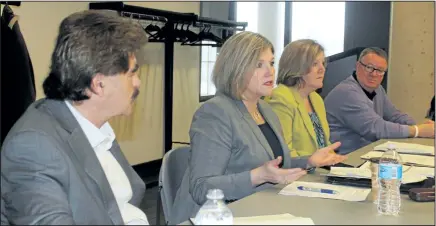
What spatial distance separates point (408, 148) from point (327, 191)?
1.20 meters

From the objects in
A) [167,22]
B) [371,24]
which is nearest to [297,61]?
[167,22]

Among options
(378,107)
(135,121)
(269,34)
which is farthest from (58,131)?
(269,34)

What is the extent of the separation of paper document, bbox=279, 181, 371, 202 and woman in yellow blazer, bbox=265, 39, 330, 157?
2.46ft

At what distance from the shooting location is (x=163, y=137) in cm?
539

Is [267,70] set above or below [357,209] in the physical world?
above

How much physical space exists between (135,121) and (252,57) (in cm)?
277

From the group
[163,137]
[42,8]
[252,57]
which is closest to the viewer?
[252,57]

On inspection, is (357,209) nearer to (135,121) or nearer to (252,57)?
(252,57)

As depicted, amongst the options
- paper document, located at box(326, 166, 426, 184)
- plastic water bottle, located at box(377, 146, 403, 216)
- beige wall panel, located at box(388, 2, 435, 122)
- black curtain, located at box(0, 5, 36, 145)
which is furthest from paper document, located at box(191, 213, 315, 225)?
beige wall panel, located at box(388, 2, 435, 122)

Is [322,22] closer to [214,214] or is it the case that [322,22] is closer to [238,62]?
[238,62]

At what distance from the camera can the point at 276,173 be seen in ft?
6.35

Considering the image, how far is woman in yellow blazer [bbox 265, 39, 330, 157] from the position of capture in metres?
2.87

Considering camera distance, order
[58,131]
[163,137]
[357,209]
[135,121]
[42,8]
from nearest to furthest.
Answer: [58,131], [357,209], [42,8], [135,121], [163,137]

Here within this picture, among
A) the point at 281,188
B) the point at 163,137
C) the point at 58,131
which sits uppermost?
the point at 58,131
